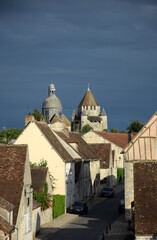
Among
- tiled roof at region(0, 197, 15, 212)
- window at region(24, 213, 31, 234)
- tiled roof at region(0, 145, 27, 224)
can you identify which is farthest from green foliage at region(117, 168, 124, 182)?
tiled roof at region(0, 197, 15, 212)

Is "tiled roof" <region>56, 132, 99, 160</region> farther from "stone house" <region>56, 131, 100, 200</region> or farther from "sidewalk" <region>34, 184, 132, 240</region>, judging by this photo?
"sidewalk" <region>34, 184, 132, 240</region>

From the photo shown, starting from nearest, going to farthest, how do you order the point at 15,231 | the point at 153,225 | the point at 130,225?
the point at 153,225
the point at 15,231
the point at 130,225

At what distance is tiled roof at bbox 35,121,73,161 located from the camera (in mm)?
48450

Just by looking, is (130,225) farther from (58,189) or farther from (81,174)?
(81,174)

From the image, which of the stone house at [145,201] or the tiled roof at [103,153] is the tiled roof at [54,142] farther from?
the stone house at [145,201]

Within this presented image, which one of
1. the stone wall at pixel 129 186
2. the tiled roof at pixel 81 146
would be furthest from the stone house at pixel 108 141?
the stone wall at pixel 129 186

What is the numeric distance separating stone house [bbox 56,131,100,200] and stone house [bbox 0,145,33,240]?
66.9ft

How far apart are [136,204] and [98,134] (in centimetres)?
5549

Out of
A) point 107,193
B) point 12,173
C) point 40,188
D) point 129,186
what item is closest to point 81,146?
point 107,193

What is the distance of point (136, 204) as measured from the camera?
26109mm

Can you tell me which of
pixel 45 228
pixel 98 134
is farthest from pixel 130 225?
pixel 98 134

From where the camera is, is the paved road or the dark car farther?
the dark car

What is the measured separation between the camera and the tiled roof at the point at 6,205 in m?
27.4

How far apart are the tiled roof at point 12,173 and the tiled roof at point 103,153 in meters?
36.0
